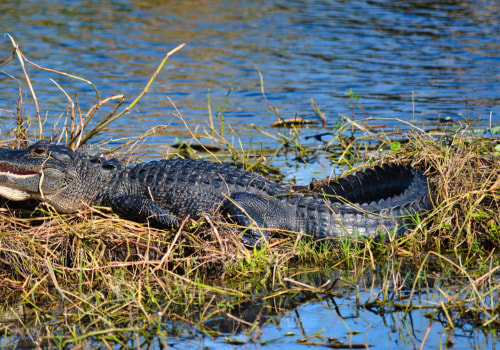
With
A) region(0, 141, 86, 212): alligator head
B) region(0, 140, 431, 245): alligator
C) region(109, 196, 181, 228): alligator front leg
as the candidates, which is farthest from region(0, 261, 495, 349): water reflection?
region(0, 141, 86, 212): alligator head

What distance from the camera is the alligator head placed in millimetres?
4523

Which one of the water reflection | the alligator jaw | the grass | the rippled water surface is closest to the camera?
the water reflection

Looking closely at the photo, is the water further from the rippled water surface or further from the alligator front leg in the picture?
the alligator front leg

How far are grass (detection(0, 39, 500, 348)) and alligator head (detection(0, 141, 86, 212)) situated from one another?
5.4 inches

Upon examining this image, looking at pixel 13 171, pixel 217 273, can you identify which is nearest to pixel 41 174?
pixel 13 171

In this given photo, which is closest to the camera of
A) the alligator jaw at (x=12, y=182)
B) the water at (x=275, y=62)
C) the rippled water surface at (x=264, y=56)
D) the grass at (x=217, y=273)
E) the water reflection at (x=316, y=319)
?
the water reflection at (x=316, y=319)

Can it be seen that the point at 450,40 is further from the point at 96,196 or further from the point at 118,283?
the point at 118,283

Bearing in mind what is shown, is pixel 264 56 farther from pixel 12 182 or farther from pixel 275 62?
pixel 12 182

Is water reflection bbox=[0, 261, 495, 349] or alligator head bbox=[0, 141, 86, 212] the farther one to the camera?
alligator head bbox=[0, 141, 86, 212]

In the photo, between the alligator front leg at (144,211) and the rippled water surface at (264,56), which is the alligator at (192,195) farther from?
the rippled water surface at (264,56)

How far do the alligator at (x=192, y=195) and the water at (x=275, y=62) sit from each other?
0.98m

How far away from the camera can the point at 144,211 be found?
4586 mm

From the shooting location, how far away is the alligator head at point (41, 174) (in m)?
4.52

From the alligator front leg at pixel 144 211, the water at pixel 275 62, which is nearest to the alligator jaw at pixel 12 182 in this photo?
the alligator front leg at pixel 144 211
